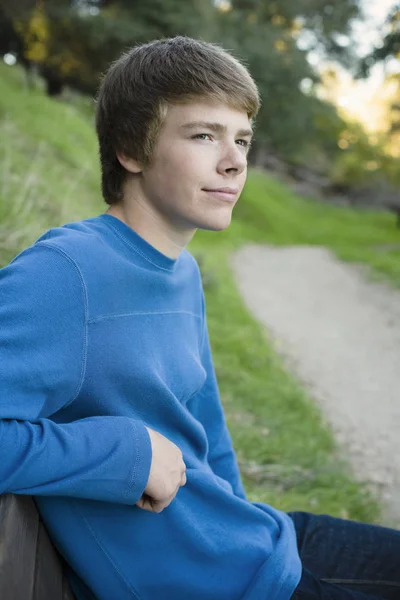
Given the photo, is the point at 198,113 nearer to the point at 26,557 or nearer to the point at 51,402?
the point at 51,402

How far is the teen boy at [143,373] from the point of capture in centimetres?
125

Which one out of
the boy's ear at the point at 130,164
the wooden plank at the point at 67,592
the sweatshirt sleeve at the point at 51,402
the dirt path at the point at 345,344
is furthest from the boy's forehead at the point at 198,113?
the dirt path at the point at 345,344

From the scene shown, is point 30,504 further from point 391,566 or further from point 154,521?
point 391,566

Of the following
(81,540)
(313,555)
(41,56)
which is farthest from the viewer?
(41,56)

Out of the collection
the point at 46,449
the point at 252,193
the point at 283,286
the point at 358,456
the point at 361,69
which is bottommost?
the point at 252,193

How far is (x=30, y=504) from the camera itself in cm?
128

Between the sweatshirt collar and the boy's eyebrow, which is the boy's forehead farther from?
the sweatshirt collar

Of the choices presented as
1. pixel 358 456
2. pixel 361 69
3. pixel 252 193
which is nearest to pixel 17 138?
pixel 358 456

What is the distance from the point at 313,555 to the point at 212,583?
1.47 feet

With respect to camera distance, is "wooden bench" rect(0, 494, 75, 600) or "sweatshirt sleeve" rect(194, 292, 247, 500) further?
"sweatshirt sleeve" rect(194, 292, 247, 500)

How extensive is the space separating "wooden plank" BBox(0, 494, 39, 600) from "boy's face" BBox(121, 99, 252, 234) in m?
0.80

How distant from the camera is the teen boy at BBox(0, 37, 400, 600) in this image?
1.25 meters

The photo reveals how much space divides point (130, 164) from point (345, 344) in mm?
5985

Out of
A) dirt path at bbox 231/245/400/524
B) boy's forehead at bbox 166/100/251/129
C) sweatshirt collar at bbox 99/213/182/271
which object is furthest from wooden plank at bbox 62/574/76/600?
dirt path at bbox 231/245/400/524
